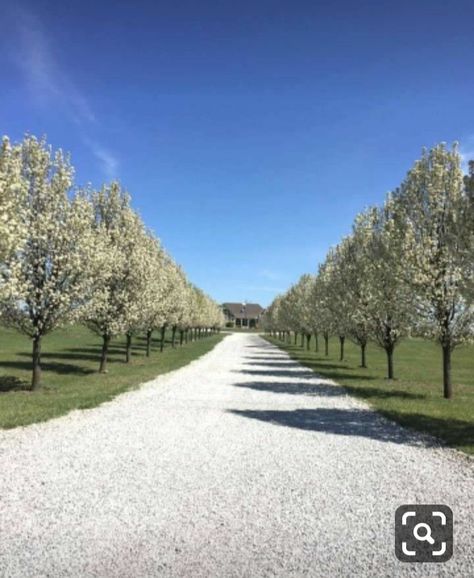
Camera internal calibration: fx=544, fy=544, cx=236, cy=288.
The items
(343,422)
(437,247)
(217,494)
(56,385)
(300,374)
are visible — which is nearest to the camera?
(217,494)

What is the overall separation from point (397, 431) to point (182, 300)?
41.6 metres

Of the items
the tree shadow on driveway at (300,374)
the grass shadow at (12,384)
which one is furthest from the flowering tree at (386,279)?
the grass shadow at (12,384)

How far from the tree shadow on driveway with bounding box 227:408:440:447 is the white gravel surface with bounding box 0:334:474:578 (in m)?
0.07

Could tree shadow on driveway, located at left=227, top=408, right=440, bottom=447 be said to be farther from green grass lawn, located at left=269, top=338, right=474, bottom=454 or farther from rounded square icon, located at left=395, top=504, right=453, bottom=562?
rounded square icon, located at left=395, top=504, right=453, bottom=562

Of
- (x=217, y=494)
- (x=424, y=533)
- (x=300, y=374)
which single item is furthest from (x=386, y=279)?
(x=424, y=533)

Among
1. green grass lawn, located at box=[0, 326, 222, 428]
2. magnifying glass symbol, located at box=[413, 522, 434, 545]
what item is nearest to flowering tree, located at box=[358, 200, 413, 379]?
green grass lawn, located at box=[0, 326, 222, 428]

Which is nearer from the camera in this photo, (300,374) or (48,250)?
(48,250)

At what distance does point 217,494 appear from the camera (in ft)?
28.7

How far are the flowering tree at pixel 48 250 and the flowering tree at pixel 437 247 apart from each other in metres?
13.3

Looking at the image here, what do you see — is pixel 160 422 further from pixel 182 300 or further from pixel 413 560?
pixel 182 300

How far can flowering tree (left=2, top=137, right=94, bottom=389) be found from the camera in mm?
21969

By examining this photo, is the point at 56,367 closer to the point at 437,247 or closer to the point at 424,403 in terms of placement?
the point at 424,403

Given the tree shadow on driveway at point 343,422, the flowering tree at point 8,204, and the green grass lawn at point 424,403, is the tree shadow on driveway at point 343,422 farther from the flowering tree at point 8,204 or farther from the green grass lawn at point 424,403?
the flowering tree at point 8,204

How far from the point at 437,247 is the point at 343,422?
9.43 meters
